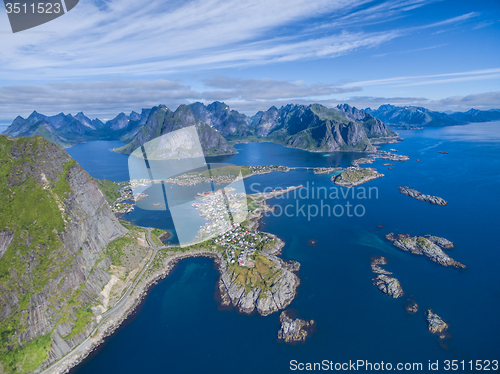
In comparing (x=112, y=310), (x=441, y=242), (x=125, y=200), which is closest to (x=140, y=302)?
(x=112, y=310)

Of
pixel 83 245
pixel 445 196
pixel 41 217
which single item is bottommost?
pixel 445 196

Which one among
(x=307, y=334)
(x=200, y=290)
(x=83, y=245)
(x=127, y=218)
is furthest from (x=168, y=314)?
(x=127, y=218)

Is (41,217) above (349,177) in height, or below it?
above

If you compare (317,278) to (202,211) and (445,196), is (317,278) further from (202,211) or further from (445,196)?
(445,196)

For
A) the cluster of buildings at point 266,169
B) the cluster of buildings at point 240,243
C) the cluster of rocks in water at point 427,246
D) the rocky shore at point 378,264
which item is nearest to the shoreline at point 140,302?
the cluster of buildings at point 240,243

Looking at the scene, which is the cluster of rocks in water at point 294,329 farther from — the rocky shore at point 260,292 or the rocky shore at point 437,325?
the rocky shore at point 437,325

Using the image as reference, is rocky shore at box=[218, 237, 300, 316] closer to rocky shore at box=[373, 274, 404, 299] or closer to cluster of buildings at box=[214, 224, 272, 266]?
cluster of buildings at box=[214, 224, 272, 266]
